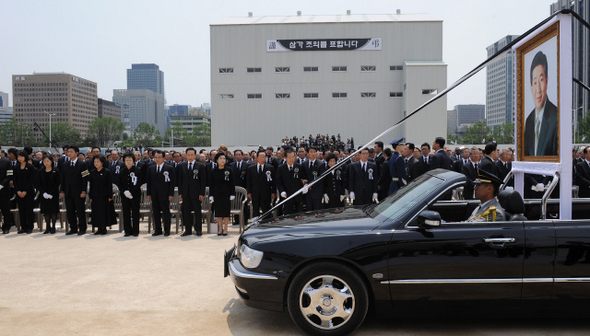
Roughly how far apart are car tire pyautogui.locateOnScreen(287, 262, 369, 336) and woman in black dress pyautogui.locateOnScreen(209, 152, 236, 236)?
5.98 meters

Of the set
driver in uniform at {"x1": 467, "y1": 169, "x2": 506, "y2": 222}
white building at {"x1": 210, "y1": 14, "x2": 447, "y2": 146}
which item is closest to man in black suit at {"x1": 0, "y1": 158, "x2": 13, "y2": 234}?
driver in uniform at {"x1": 467, "y1": 169, "x2": 506, "y2": 222}

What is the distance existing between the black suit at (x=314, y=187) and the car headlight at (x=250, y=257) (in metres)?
6.05

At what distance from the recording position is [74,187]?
1045 cm

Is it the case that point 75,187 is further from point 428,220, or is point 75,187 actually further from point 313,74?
point 313,74

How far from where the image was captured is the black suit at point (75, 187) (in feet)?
34.2

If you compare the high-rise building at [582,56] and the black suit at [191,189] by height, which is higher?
the high-rise building at [582,56]

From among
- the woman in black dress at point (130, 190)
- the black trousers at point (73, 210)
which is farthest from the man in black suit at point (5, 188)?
the woman in black dress at point (130, 190)

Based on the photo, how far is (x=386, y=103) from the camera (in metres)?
48.9

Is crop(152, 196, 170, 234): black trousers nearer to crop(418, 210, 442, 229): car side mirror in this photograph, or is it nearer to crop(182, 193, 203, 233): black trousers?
crop(182, 193, 203, 233): black trousers

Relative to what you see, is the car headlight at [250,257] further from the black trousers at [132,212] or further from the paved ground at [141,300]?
the black trousers at [132,212]

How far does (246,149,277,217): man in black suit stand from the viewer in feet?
35.6

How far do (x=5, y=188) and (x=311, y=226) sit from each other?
31.1 feet

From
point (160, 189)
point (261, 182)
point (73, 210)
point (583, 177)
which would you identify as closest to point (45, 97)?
point (73, 210)

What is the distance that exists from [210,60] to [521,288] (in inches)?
1904
